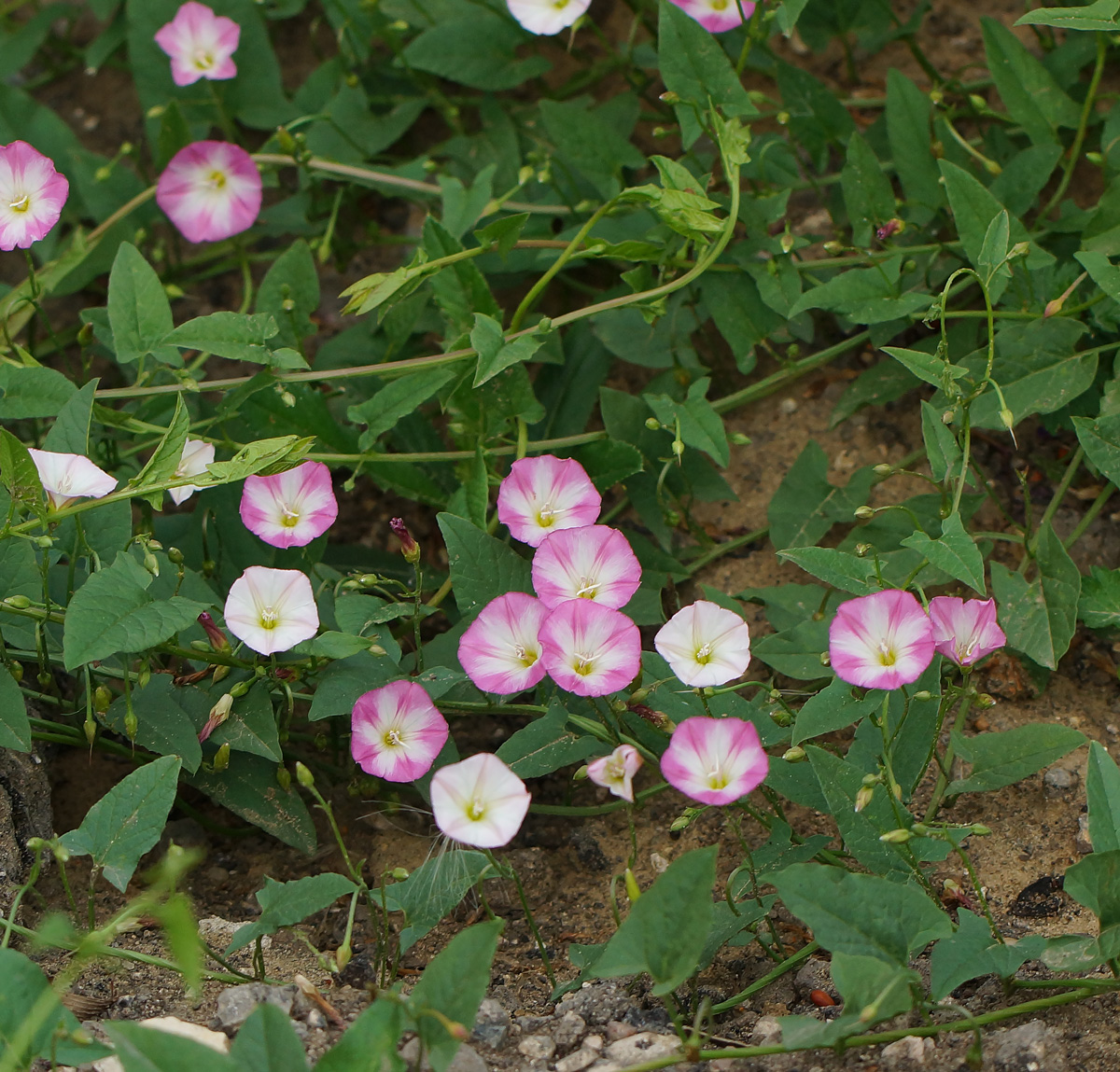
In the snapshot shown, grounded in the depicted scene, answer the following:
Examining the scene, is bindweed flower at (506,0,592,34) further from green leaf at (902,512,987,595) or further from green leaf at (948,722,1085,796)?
green leaf at (948,722,1085,796)

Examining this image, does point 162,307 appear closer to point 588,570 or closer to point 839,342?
point 588,570

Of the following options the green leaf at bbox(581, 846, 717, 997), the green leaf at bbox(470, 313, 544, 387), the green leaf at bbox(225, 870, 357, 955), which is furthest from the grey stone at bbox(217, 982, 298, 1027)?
the green leaf at bbox(470, 313, 544, 387)

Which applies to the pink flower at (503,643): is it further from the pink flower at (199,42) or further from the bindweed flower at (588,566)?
the pink flower at (199,42)

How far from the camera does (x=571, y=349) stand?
2.24 metres

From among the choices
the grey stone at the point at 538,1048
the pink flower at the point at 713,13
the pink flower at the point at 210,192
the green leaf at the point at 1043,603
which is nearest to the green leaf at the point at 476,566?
the grey stone at the point at 538,1048

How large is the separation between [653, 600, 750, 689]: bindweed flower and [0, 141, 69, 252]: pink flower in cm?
119

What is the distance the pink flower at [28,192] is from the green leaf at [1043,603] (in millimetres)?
1621

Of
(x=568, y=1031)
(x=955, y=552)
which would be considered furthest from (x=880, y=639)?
(x=568, y=1031)

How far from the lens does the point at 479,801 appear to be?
4.62 ft

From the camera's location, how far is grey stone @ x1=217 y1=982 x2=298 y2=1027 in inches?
54.1

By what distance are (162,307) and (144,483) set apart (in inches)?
15.5

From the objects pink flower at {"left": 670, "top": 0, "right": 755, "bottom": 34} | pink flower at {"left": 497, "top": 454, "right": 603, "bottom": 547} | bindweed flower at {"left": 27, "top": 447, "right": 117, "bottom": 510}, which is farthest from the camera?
pink flower at {"left": 670, "top": 0, "right": 755, "bottom": 34}

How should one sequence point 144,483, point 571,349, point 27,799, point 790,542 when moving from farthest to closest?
point 571,349 < point 790,542 < point 27,799 < point 144,483

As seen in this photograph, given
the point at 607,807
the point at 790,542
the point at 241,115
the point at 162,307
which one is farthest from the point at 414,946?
the point at 241,115
